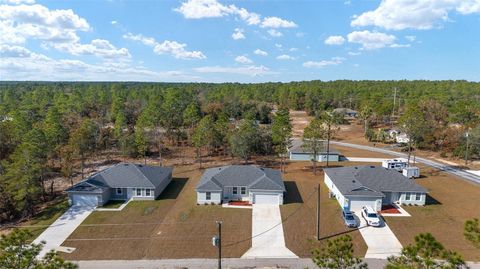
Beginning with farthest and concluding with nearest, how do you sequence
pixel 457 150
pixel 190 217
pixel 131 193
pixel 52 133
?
pixel 457 150, pixel 52 133, pixel 131 193, pixel 190 217

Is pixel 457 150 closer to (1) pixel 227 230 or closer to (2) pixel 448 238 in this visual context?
(2) pixel 448 238

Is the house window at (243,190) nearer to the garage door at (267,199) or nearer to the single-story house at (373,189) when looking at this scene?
the garage door at (267,199)

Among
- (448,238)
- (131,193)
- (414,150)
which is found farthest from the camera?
(414,150)

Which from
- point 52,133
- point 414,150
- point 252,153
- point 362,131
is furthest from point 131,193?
point 362,131

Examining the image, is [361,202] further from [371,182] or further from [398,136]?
[398,136]

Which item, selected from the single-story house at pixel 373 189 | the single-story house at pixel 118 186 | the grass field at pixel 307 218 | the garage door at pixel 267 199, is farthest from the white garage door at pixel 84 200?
the single-story house at pixel 373 189

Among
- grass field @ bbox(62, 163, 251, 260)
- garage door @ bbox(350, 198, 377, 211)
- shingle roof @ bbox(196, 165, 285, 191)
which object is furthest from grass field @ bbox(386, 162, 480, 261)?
grass field @ bbox(62, 163, 251, 260)
